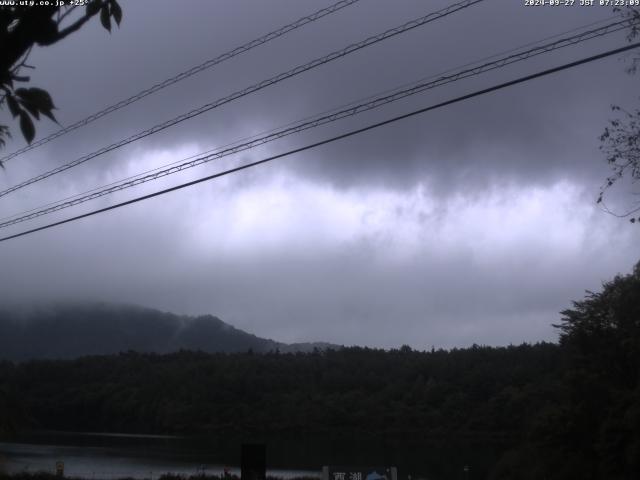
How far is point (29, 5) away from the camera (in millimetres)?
Answer: 3471

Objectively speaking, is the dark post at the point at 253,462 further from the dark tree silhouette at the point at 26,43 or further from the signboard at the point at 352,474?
the dark tree silhouette at the point at 26,43

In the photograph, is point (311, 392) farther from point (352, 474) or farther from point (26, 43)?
point (26, 43)

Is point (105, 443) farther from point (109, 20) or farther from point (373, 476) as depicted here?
point (109, 20)

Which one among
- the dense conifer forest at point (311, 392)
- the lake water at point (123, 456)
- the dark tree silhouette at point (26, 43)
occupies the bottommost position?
the lake water at point (123, 456)

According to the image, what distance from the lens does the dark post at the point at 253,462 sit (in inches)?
656

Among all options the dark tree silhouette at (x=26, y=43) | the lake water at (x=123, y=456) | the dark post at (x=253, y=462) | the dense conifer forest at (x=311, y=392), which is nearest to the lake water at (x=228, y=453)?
the lake water at (x=123, y=456)

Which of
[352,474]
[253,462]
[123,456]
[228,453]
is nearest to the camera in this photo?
[352,474]

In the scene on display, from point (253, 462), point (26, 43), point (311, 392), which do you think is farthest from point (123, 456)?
point (26, 43)

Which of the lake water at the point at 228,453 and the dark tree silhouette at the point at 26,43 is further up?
the dark tree silhouette at the point at 26,43

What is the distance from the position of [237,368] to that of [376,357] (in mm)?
24575

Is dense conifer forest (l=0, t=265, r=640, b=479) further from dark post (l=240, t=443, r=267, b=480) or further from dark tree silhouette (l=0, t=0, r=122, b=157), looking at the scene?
dark tree silhouette (l=0, t=0, r=122, b=157)

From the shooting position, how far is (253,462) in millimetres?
16812

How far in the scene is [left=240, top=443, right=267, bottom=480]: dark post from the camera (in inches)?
656

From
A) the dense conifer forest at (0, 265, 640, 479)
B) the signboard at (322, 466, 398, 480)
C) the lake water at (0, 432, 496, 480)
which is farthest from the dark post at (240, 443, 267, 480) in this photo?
the dense conifer forest at (0, 265, 640, 479)
